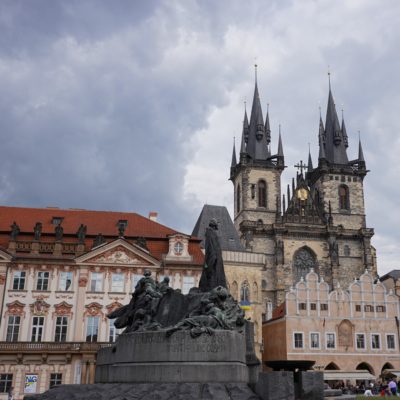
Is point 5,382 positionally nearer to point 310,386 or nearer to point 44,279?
point 44,279

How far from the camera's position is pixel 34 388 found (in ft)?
98.6

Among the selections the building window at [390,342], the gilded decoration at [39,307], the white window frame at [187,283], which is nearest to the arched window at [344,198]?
the building window at [390,342]

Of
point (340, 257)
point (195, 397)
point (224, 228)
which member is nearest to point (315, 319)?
point (224, 228)

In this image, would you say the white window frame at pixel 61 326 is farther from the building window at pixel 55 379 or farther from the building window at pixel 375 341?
the building window at pixel 375 341

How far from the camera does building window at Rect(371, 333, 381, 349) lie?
139ft

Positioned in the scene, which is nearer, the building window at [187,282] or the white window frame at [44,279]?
the white window frame at [44,279]

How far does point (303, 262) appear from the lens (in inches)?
2329

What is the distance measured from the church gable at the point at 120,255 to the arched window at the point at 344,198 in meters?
36.7

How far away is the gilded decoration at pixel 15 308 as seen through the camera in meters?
31.8

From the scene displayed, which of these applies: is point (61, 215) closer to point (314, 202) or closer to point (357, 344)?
point (357, 344)

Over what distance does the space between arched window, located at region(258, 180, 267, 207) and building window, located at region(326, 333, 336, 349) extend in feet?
75.8

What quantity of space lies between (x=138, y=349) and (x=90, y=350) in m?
20.9

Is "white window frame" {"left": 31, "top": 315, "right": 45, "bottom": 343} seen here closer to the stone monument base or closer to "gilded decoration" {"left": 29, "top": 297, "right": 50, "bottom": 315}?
"gilded decoration" {"left": 29, "top": 297, "right": 50, "bottom": 315}

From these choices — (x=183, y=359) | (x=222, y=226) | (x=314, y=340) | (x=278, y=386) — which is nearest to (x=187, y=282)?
(x=314, y=340)
